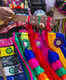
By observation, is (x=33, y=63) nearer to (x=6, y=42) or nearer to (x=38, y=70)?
(x=38, y=70)

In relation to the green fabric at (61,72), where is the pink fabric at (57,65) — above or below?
above

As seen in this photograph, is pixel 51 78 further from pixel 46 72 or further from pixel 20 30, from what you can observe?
pixel 20 30

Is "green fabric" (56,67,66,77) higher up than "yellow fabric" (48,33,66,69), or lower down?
lower down

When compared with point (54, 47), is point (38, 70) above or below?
below

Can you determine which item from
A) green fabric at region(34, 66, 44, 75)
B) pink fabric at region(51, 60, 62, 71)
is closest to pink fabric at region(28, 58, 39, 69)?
green fabric at region(34, 66, 44, 75)

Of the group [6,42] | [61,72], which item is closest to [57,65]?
[61,72]

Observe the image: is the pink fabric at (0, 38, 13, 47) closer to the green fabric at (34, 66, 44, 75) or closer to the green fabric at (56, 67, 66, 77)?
the green fabric at (34, 66, 44, 75)

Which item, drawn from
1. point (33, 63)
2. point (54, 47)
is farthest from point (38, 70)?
point (54, 47)

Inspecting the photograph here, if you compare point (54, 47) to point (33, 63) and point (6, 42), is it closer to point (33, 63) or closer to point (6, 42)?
point (33, 63)

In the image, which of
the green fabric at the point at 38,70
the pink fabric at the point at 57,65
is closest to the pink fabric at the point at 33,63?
the green fabric at the point at 38,70

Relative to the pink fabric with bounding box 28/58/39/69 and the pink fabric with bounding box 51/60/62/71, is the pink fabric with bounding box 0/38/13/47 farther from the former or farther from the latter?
the pink fabric with bounding box 51/60/62/71

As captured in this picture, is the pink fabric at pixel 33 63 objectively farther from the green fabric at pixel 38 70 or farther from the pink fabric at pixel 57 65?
the pink fabric at pixel 57 65

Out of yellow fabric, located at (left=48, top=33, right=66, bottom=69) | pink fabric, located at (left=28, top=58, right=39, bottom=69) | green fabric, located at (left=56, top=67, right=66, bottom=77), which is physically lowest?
green fabric, located at (left=56, top=67, right=66, bottom=77)

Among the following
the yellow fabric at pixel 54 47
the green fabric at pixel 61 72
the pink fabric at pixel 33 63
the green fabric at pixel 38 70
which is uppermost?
the yellow fabric at pixel 54 47
